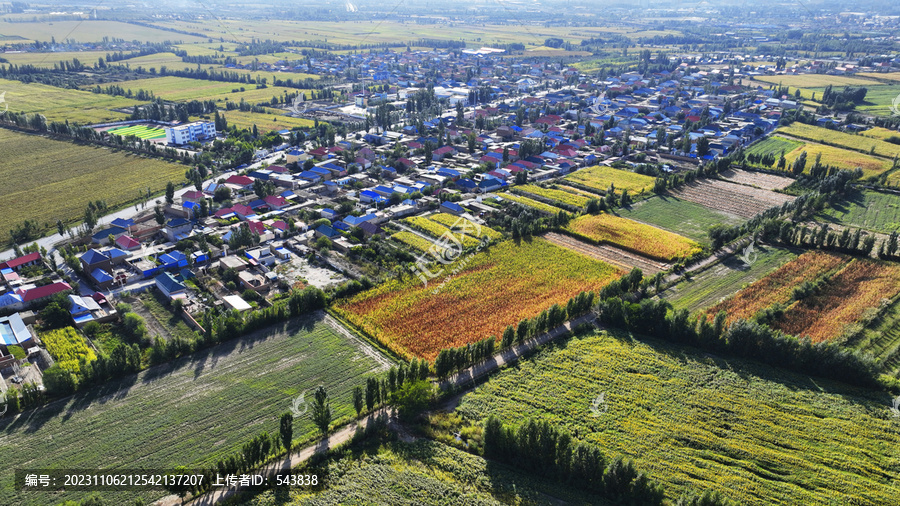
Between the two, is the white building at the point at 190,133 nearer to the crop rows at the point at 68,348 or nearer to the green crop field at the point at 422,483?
the crop rows at the point at 68,348

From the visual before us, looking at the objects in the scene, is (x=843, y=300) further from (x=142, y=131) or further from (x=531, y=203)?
(x=142, y=131)

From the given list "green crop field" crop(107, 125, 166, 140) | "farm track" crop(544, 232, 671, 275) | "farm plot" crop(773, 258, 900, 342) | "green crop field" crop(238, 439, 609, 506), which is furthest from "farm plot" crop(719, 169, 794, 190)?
"green crop field" crop(107, 125, 166, 140)

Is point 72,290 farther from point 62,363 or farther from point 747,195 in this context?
point 747,195

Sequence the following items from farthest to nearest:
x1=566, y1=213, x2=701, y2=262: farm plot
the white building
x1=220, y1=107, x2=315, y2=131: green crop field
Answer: x1=220, y1=107, x2=315, y2=131: green crop field < the white building < x1=566, y1=213, x2=701, y2=262: farm plot

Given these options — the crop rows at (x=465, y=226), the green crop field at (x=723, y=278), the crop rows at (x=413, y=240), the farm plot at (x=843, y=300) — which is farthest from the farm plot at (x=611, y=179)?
the crop rows at (x=413, y=240)

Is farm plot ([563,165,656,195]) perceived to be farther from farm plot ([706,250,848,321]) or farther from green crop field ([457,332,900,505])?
green crop field ([457,332,900,505])
